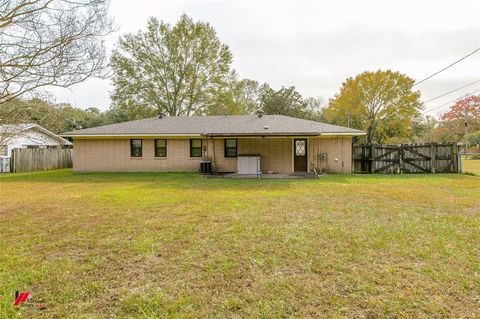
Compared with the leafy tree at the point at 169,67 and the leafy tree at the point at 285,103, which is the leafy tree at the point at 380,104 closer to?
the leafy tree at the point at 285,103

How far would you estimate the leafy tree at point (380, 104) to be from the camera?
1176 inches

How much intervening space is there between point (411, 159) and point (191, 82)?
2275 centimetres

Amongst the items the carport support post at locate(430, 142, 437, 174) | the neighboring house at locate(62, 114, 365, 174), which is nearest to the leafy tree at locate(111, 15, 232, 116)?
the neighboring house at locate(62, 114, 365, 174)

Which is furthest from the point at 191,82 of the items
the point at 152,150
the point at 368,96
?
the point at 368,96

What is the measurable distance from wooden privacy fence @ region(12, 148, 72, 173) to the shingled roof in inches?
176

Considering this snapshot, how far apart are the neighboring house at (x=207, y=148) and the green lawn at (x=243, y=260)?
29.1ft

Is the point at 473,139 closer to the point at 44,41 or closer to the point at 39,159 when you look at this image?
the point at 44,41

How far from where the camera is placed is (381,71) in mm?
30453

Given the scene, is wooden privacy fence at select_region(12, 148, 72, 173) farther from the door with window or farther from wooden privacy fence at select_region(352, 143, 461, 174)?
wooden privacy fence at select_region(352, 143, 461, 174)

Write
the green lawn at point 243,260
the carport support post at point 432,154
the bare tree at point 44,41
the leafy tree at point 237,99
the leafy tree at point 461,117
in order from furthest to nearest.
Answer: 1. the leafy tree at point 461,117
2. the leafy tree at point 237,99
3. the carport support post at point 432,154
4. the bare tree at point 44,41
5. the green lawn at point 243,260

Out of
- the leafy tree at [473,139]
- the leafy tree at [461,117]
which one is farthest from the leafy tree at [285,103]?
the leafy tree at [461,117]

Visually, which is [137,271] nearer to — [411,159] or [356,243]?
[356,243]

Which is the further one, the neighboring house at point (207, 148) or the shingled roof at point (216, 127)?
the neighboring house at point (207, 148)

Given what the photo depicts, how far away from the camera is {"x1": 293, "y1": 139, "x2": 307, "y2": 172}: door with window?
1608cm
